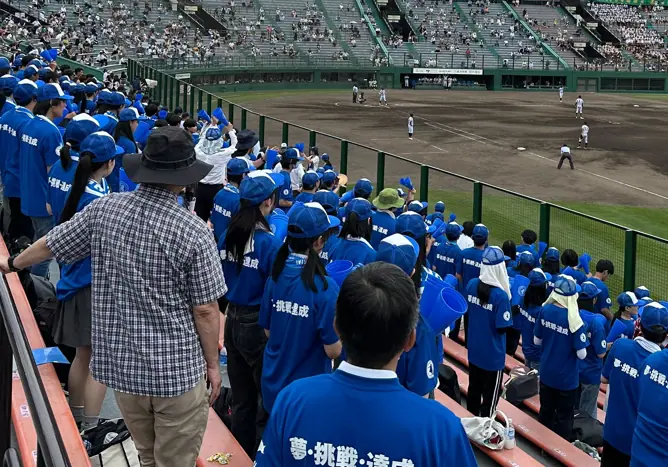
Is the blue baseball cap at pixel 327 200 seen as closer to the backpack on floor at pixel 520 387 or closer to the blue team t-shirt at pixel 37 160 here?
the blue team t-shirt at pixel 37 160

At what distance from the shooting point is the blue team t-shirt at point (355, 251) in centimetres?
636

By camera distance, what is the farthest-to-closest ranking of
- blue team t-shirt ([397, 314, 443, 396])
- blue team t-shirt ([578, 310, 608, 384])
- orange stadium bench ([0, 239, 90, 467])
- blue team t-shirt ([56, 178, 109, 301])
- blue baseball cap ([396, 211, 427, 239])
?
blue team t-shirt ([578, 310, 608, 384]) → blue baseball cap ([396, 211, 427, 239]) → blue team t-shirt ([56, 178, 109, 301]) → blue team t-shirt ([397, 314, 443, 396]) → orange stadium bench ([0, 239, 90, 467])

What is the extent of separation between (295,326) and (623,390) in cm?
333

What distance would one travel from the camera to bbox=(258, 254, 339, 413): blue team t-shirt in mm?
4789

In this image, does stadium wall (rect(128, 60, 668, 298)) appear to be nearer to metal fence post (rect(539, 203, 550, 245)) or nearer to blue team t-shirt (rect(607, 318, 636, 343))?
metal fence post (rect(539, 203, 550, 245))

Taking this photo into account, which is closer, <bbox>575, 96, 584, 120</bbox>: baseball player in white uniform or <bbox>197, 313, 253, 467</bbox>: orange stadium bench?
<bbox>197, 313, 253, 467</bbox>: orange stadium bench

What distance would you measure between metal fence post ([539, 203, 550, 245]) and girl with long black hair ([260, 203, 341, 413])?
372 inches

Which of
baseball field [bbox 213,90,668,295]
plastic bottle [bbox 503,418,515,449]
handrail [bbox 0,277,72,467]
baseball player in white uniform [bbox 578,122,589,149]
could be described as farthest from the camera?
baseball player in white uniform [bbox 578,122,589,149]

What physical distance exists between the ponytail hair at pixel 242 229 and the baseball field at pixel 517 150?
906cm

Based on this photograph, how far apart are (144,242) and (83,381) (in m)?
1.60

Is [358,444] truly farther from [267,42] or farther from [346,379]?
[267,42]

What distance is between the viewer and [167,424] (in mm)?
4207

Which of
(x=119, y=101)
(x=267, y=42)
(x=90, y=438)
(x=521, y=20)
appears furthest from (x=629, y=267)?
(x=521, y=20)

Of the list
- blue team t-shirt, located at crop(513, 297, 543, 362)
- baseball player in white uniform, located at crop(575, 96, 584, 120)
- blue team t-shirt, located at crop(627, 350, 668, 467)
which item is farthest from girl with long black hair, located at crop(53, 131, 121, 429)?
baseball player in white uniform, located at crop(575, 96, 584, 120)
